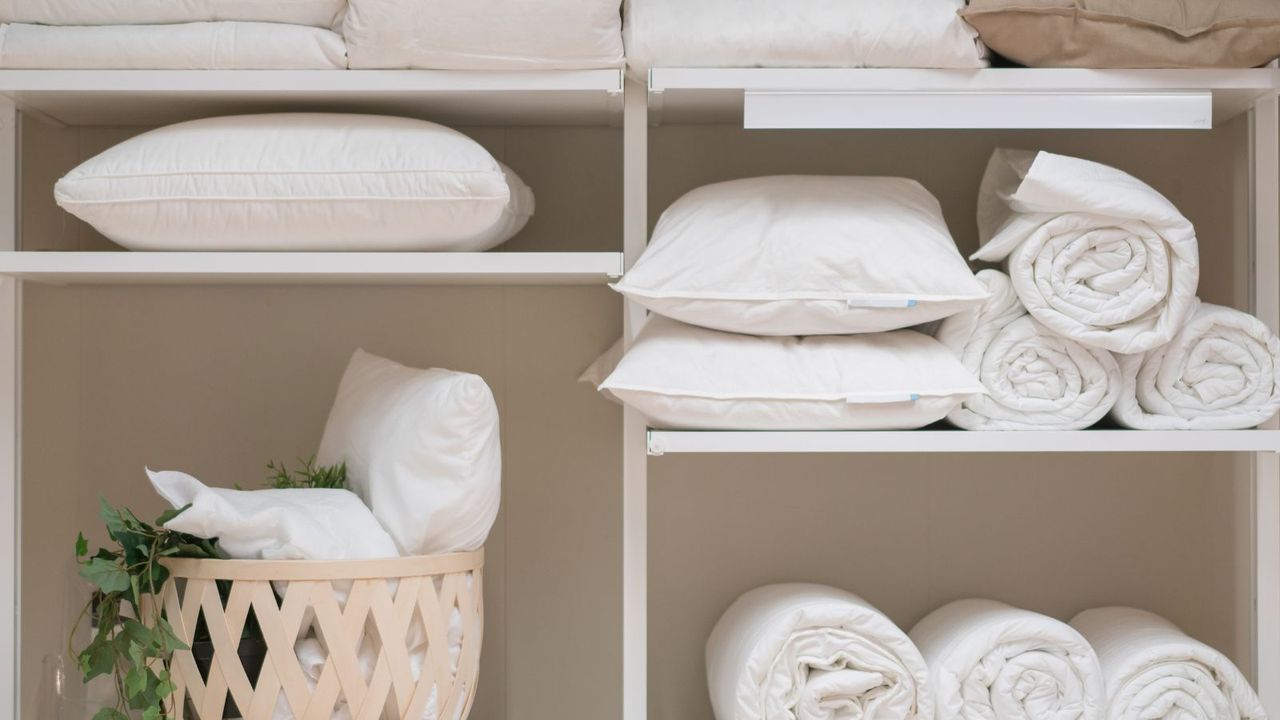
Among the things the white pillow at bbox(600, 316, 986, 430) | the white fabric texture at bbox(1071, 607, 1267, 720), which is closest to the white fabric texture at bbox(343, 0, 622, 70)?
the white pillow at bbox(600, 316, 986, 430)

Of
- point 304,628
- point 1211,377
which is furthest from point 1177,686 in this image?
point 304,628

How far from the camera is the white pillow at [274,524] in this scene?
3.81 feet

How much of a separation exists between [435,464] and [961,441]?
611 millimetres

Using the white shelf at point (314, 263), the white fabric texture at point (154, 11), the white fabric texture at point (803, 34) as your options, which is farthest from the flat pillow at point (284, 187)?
the white fabric texture at point (803, 34)

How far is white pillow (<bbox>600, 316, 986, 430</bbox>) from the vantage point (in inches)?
49.2

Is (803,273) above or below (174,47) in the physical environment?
below

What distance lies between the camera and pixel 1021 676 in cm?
133

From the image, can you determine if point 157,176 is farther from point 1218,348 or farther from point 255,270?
point 1218,348

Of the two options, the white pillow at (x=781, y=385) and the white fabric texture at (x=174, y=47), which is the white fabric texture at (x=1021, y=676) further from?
the white fabric texture at (x=174, y=47)

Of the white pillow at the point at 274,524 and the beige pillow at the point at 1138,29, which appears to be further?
the beige pillow at the point at 1138,29

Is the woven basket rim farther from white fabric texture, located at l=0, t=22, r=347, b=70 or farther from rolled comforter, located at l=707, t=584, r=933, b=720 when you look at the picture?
white fabric texture, located at l=0, t=22, r=347, b=70

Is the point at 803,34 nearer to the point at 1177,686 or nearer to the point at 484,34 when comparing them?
the point at 484,34

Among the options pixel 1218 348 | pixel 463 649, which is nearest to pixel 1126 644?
pixel 1218 348

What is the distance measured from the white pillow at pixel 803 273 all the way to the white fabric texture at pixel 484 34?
24 centimetres
